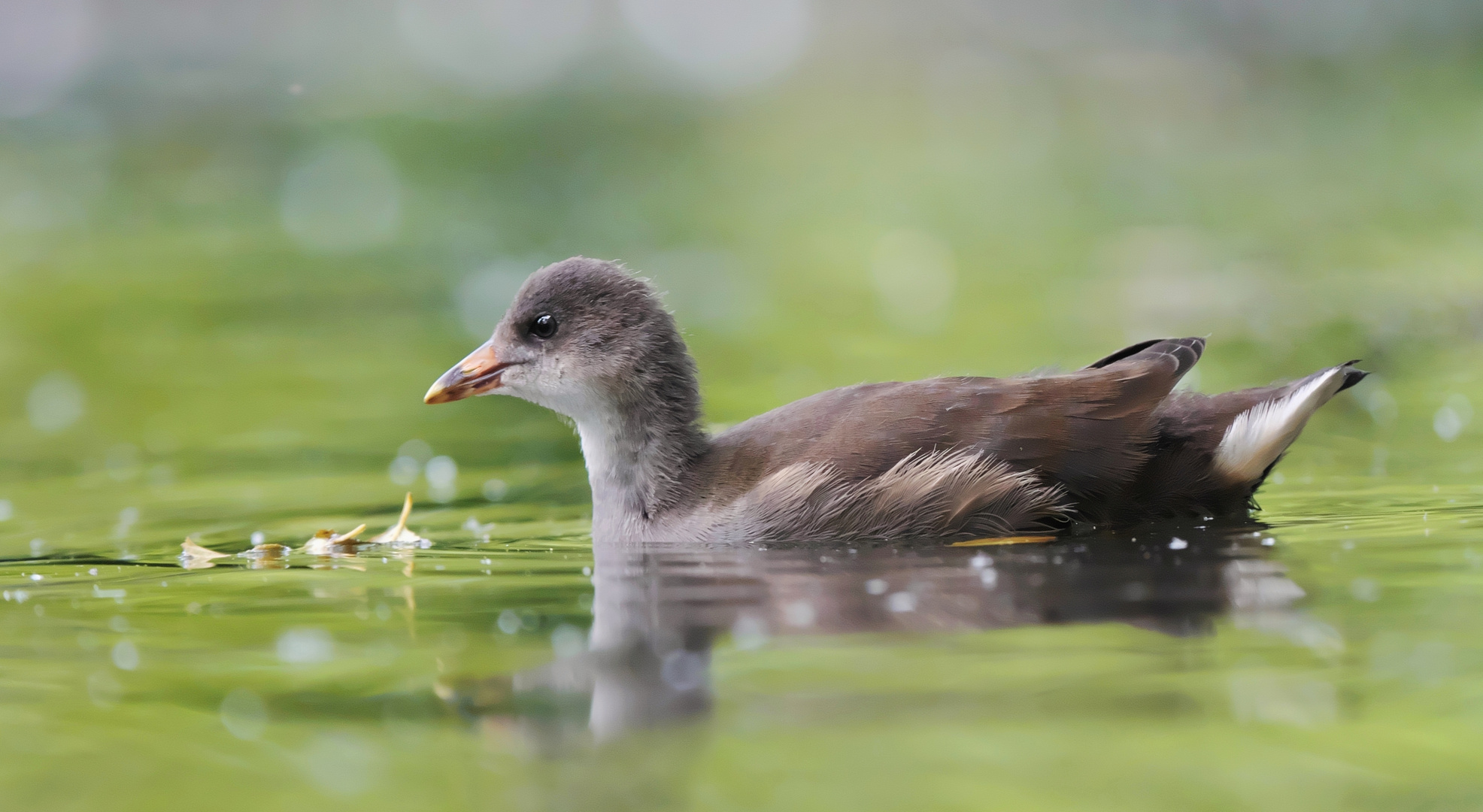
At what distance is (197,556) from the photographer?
20.4 ft

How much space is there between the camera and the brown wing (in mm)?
5871

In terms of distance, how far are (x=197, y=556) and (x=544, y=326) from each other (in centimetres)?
166

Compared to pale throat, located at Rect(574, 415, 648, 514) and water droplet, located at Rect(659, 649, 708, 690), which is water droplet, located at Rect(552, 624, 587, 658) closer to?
water droplet, located at Rect(659, 649, 708, 690)

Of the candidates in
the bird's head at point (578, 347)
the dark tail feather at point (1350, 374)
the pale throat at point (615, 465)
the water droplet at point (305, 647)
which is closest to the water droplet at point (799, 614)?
the water droplet at point (305, 647)

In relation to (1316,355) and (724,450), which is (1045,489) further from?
(1316,355)

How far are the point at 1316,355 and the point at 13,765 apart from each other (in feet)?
31.0

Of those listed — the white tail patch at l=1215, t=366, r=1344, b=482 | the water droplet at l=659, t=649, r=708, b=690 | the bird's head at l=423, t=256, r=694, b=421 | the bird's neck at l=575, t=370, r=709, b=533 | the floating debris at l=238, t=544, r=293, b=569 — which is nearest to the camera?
the water droplet at l=659, t=649, r=708, b=690

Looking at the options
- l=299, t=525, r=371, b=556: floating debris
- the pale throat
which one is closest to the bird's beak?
the pale throat

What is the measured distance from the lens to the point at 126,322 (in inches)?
512

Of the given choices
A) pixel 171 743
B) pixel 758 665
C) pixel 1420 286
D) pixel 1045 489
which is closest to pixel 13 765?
pixel 171 743

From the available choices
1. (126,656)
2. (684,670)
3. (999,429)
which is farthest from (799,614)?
(126,656)

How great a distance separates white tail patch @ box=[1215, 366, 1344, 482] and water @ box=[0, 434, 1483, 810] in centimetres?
31

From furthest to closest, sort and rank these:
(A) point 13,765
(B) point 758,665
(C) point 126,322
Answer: (C) point 126,322
(B) point 758,665
(A) point 13,765

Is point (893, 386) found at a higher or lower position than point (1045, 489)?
higher
